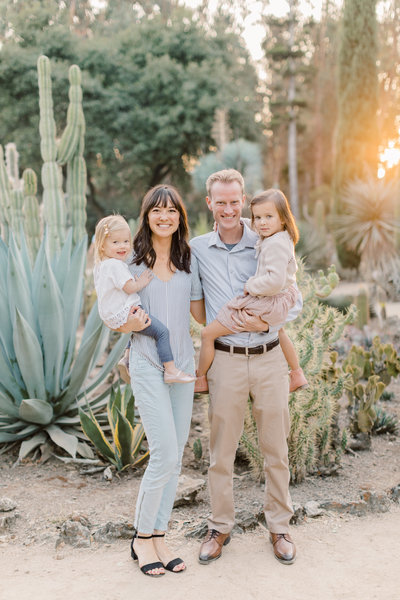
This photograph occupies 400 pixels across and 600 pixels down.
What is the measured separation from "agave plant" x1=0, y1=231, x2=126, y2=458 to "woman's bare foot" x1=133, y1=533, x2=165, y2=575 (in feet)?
4.67

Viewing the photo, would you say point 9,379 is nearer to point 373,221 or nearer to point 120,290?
point 120,290

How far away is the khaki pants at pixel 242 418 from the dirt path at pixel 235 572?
20 cm

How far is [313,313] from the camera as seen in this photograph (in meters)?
4.32

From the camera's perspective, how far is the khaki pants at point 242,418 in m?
2.81

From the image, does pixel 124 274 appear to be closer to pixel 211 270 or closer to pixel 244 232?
pixel 211 270

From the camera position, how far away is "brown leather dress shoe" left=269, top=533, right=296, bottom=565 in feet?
9.36

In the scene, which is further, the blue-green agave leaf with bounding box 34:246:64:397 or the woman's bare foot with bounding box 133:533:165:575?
the blue-green agave leaf with bounding box 34:246:64:397

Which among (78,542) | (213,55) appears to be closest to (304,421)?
(78,542)

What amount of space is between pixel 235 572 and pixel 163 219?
5.62 ft

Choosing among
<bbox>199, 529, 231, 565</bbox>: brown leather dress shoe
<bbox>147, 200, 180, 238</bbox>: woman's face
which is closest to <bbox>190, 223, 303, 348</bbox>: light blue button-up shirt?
<bbox>147, 200, 180, 238</bbox>: woman's face

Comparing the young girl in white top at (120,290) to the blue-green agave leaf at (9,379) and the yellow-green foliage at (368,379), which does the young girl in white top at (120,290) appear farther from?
the yellow-green foliage at (368,379)

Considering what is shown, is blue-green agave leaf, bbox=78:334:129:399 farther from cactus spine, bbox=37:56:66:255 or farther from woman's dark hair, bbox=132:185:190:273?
cactus spine, bbox=37:56:66:255

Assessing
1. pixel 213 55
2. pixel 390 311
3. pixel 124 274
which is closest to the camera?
pixel 124 274

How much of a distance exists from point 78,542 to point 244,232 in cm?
183
